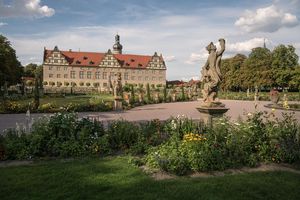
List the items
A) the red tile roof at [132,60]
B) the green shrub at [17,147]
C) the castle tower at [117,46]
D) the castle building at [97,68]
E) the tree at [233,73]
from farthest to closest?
the castle tower at [117,46]
the red tile roof at [132,60]
the castle building at [97,68]
the tree at [233,73]
the green shrub at [17,147]

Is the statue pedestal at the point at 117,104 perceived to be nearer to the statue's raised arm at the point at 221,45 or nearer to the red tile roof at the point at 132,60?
the statue's raised arm at the point at 221,45

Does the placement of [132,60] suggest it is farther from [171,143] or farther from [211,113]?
[171,143]

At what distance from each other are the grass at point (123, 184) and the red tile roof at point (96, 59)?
270ft

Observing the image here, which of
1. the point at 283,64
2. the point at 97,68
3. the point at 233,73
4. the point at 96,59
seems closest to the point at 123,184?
the point at 283,64

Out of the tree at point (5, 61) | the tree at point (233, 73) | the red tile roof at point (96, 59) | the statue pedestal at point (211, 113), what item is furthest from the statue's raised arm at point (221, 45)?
the red tile roof at point (96, 59)

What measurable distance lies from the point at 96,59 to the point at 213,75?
81.0 meters

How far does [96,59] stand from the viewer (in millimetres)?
89438

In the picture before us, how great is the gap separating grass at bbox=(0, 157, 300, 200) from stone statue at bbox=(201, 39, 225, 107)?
4678 mm

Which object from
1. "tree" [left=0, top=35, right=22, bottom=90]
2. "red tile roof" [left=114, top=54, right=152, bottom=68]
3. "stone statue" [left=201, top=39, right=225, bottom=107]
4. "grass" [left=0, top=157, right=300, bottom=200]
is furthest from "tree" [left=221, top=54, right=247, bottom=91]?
"grass" [left=0, top=157, right=300, bottom=200]

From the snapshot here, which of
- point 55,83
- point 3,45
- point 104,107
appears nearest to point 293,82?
point 104,107

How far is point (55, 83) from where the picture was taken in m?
84.6

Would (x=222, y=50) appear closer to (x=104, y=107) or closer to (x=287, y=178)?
(x=287, y=178)

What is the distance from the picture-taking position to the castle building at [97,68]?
276 ft

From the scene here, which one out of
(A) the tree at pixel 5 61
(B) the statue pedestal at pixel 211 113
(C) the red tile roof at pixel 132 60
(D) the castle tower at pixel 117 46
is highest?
(D) the castle tower at pixel 117 46
